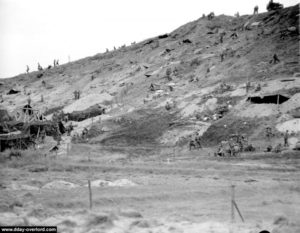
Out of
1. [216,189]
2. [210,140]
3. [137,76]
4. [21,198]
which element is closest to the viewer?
[21,198]

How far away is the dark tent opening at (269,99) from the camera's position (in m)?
34.4

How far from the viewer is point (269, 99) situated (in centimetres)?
3516

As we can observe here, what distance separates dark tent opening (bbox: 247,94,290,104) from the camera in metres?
34.4

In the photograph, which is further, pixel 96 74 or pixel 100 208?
pixel 96 74

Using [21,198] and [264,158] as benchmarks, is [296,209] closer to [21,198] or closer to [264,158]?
[21,198]

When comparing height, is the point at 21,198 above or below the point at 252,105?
below

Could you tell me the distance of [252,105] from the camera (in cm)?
3553

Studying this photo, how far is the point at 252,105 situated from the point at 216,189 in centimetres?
1978

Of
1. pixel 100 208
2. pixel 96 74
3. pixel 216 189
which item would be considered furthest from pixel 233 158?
pixel 96 74

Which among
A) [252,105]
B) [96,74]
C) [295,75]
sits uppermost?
[96,74]

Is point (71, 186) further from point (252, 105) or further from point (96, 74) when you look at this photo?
point (96, 74)

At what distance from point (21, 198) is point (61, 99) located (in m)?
46.6

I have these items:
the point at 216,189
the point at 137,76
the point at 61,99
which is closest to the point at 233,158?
the point at 216,189

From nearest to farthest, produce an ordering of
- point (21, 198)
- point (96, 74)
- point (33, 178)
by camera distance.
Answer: point (21, 198), point (33, 178), point (96, 74)
